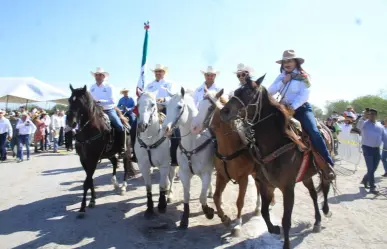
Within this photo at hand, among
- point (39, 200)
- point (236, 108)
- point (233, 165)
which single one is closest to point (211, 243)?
point (233, 165)

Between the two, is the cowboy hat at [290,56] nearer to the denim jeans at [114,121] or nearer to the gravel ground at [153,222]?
the gravel ground at [153,222]

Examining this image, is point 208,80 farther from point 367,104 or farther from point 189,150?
point 367,104

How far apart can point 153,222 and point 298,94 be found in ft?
11.1

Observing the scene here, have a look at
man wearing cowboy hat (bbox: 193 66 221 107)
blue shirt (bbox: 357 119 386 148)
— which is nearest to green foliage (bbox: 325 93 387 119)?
blue shirt (bbox: 357 119 386 148)

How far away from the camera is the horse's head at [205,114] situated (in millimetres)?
4664

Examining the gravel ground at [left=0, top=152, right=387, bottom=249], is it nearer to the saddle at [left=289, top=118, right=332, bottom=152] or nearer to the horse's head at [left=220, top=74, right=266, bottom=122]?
the saddle at [left=289, top=118, right=332, bottom=152]

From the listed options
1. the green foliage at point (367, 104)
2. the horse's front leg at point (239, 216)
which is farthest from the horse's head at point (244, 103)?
the green foliage at point (367, 104)

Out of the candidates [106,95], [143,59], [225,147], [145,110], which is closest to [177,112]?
[145,110]

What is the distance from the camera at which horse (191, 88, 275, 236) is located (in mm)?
4738

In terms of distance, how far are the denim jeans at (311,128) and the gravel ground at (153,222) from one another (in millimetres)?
1421

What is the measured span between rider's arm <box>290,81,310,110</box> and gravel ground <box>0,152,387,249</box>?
2.02 meters

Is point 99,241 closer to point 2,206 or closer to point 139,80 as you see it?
point 2,206

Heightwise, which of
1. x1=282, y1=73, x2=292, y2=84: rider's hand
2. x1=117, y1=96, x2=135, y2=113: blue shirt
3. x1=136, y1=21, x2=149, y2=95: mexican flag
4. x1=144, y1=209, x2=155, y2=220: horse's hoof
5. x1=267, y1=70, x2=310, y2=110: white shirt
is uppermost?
x1=136, y1=21, x2=149, y2=95: mexican flag

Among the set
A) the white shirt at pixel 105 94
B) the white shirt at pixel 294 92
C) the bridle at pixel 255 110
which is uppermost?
the white shirt at pixel 105 94
